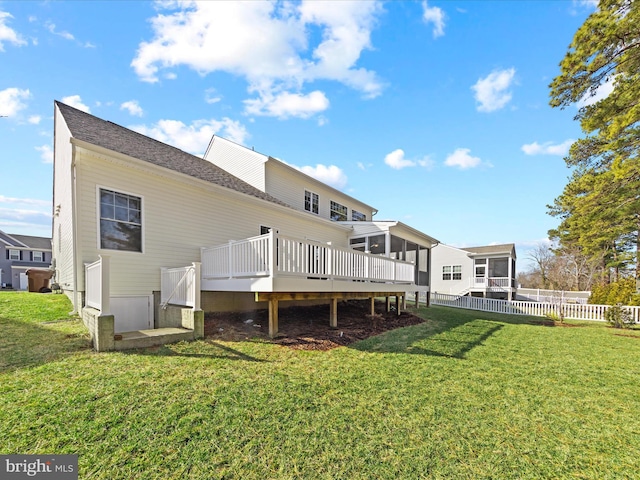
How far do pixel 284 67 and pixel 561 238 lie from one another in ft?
76.7

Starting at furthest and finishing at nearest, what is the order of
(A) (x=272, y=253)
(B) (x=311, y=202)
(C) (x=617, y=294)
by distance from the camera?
(B) (x=311, y=202) < (C) (x=617, y=294) < (A) (x=272, y=253)

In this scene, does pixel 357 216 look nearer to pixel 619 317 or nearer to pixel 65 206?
pixel 619 317

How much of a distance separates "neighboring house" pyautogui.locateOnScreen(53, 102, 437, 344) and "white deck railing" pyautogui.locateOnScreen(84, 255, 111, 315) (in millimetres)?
375

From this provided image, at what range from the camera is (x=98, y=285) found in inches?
214

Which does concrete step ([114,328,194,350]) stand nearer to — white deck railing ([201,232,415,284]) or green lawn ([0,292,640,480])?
green lawn ([0,292,640,480])

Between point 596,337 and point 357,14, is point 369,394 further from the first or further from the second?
point 596,337

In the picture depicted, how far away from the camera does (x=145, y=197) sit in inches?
293

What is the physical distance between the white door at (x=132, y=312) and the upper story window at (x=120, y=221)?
49.5 inches

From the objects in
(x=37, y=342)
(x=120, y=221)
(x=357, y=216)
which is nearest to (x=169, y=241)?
(x=120, y=221)

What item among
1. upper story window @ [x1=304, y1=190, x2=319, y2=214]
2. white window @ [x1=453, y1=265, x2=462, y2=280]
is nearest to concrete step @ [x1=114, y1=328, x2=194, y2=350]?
upper story window @ [x1=304, y1=190, x2=319, y2=214]

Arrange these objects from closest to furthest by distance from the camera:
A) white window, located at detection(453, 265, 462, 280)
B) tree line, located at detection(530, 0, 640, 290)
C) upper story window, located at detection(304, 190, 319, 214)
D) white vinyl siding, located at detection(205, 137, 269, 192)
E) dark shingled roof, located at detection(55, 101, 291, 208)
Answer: dark shingled roof, located at detection(55, 101, 291, 208)
tree line, located at detection(530, 0, 640, 290)
white vinyl siding, located at detection(205, 137, 269, 192)
upper story window, located at detection(304, 190, 319, 214)
white window, located at detection(453, 265, 462, 280)

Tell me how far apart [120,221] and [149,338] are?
336 centimetres

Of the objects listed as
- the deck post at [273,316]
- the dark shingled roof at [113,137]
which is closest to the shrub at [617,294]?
the deck post at [273,316]

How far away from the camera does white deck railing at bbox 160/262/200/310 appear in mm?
6094
